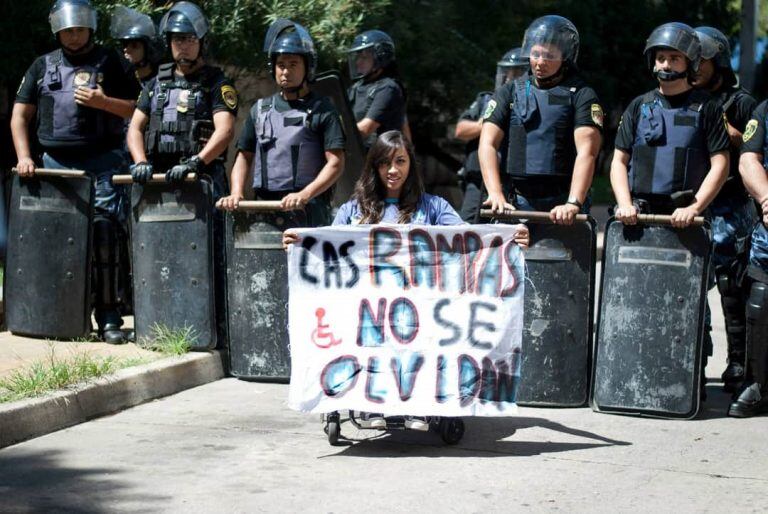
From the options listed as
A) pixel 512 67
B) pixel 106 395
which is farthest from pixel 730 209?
pixel 106 395

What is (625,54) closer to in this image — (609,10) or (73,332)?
(609,10)

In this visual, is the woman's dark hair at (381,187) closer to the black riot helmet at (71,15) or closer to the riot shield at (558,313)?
the riot shield at (558,313)

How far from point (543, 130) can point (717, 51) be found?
1.19m

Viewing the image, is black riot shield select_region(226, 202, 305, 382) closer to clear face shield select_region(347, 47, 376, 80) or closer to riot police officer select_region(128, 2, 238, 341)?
riot police officer select_region(128, 2, 238, 341)

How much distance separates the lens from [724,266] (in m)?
7.72

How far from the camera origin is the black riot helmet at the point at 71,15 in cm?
833

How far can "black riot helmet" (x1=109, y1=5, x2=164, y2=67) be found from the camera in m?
8.86

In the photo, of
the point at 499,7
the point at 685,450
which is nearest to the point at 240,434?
the point at 685,450

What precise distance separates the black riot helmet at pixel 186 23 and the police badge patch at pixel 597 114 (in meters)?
2.41

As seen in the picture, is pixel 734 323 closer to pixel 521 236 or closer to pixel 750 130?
pixel 750 130

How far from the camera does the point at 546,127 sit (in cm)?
731

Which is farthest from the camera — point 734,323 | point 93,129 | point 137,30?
point 137,30

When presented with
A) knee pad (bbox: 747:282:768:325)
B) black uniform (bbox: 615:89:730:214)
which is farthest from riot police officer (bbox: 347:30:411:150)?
knee pad (bbox: 747:282:768:325)

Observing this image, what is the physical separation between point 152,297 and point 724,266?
3342mm
